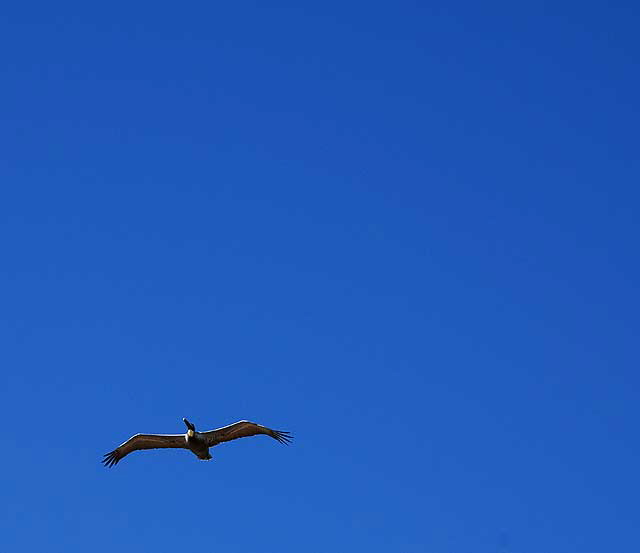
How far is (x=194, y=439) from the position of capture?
57031 millimetres

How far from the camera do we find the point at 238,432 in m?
58.6

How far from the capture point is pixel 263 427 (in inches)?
2298

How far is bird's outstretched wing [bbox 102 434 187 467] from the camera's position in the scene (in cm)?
5897

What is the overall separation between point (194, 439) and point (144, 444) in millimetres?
5620

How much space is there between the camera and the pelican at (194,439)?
189 ft

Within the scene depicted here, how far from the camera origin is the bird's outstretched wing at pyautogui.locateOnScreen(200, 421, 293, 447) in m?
57.8

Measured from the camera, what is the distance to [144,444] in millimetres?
60625

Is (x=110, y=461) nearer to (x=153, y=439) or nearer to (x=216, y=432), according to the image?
(x=153, y=439)

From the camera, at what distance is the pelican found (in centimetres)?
5750

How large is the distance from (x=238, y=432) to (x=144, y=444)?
24.5 feet

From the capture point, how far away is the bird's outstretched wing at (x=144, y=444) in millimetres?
58969

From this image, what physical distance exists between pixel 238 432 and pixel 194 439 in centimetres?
326

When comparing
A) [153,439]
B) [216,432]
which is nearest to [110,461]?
[153,439]

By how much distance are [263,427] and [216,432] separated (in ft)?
10.8
